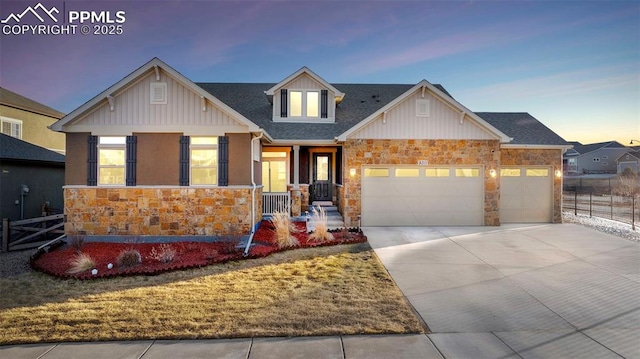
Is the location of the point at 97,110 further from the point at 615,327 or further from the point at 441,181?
the point at 615,327

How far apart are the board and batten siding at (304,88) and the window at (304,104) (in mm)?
290

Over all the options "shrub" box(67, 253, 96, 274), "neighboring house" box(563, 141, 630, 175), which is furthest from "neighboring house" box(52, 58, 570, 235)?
"neighboring house" box(563, 141, 630, 175)

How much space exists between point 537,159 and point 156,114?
15.6 m

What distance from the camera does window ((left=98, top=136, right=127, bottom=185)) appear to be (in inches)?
420

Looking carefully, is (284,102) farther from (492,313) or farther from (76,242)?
(492,313)

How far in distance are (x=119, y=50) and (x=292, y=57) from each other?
9500 mm

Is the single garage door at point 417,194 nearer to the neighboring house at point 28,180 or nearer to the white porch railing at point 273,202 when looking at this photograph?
the white porch railing at point 273,202

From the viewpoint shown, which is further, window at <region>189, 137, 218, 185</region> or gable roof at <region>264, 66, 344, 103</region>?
gable roof at <region>264, 66, 344, 103</region>

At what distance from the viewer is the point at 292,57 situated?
20188 mm

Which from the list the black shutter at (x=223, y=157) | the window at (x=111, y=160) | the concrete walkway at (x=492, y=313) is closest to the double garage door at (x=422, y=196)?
the concrete walkway at (x=492, y=313)

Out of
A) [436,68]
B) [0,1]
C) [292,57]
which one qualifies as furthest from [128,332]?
[436,68]

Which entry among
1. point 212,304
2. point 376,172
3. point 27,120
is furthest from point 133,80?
point 27,120

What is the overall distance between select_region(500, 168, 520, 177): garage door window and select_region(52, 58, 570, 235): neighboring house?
1.8 inches

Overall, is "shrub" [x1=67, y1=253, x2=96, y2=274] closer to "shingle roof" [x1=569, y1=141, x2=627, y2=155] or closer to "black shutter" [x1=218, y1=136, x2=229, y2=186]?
"black shutter" [x1=218, y1=136, x2=229, y2=186]
